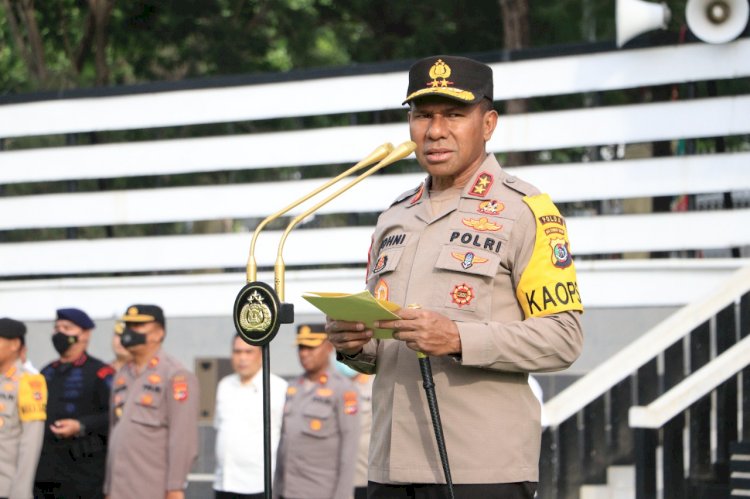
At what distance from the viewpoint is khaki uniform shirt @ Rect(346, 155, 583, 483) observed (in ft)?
12.0

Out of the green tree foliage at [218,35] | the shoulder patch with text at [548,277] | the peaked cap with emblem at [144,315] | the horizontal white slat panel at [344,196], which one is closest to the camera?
the shoulder patch with text at [548,277]

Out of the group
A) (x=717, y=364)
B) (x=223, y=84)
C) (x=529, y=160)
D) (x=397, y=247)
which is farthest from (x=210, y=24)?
(x=397, y=247)

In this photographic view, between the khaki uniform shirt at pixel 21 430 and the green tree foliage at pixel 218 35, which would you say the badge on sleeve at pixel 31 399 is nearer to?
the khaki uniform shirt at pixel 21 430

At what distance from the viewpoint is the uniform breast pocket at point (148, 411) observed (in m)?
8.41

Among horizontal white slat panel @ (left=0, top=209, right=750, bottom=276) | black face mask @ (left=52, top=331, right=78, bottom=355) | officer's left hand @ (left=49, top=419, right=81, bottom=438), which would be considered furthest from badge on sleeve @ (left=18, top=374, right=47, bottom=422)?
horizontal white slat panel @ (left=0, top=209, right=750, bottom=276)

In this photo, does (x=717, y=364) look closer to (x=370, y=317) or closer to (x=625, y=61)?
(x=625, y=61)

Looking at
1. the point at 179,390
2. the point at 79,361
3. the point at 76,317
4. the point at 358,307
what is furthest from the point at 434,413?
the point at 76,317

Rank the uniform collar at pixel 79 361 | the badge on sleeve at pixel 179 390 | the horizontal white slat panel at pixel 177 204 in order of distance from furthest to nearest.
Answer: the horizontal white slat panel at pixel 177 204 → the uniform collar at pixel 79 361 → the badge on sleeve at pixel 179 390

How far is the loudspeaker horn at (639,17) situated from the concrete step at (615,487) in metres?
4.11

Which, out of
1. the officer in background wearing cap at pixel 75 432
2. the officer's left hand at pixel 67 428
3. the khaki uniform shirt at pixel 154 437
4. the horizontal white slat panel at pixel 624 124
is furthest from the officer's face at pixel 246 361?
the horizontal white slat panel at pixel 624 124

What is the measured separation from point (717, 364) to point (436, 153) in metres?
5.64

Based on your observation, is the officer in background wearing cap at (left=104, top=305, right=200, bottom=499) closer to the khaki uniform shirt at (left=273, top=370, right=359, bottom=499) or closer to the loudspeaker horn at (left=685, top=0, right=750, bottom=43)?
the khaki uniform shirt at (left=273, top=370, right=359, bottom=499)

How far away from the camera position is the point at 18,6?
16.7 meters

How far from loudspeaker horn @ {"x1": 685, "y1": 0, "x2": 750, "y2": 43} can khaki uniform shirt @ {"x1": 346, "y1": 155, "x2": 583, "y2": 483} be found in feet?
28.7
